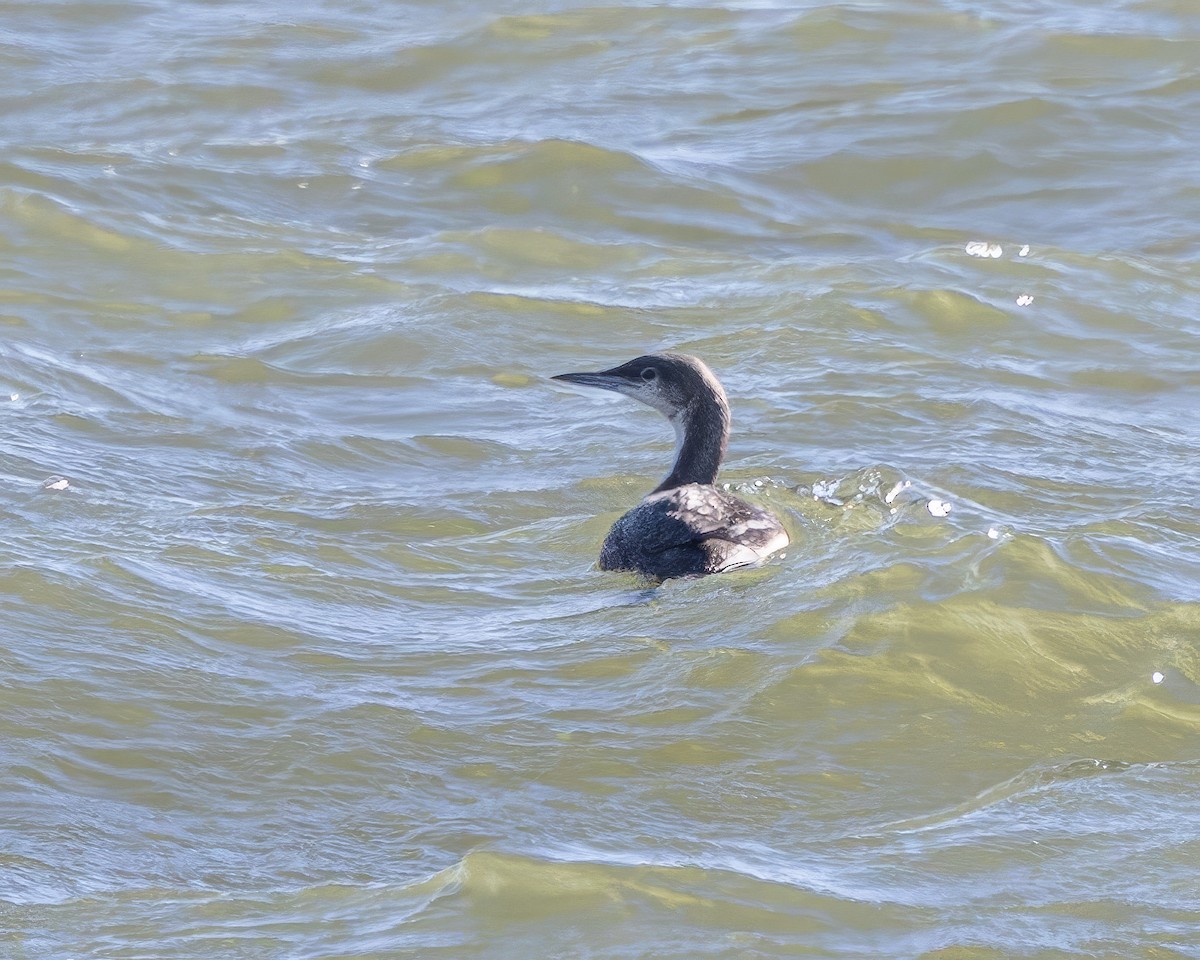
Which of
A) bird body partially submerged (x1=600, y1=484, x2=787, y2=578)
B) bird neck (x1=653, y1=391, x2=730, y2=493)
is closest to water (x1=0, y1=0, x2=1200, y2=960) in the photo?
bird body partially submerged (x1=600, y1=484, x2=787, y2=578)

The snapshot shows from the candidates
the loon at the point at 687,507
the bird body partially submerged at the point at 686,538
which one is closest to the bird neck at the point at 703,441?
the loon at the point at 687,507

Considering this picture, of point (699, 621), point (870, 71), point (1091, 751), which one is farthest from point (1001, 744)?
point (870, 71)

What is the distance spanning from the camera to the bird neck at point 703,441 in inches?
329

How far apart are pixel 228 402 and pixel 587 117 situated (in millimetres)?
5569

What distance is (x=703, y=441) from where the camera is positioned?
8367 mm

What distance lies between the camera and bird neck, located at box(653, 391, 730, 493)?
8352 millimetres

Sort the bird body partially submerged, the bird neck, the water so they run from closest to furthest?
1. the water
2. the bird body partially submerged
3. the bird neck

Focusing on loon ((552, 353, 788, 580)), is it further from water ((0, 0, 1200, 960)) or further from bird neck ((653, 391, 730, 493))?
water ((0, 0, 1200, 960))

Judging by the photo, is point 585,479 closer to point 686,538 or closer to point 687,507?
point 687,507

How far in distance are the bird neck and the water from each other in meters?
0.41

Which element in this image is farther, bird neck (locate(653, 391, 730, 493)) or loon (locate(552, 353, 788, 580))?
bird neck (locate(653, 391, 730, 493))

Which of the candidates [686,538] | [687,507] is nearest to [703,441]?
[687,507]

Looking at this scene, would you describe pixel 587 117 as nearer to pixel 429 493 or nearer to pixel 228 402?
pixel 228 402

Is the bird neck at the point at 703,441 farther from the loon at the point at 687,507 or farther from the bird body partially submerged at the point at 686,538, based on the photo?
the bird body partially submerged at the point at 686,538
